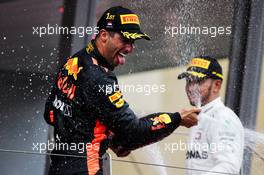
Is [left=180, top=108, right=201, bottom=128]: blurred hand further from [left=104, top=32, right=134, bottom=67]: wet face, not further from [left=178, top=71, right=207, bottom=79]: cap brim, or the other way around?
[left=178, top=71, right=207, bottom=79]: cap brim

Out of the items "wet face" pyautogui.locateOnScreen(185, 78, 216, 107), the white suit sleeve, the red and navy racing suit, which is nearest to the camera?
the red and navy racing suit

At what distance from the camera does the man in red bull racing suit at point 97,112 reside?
10.3 ft

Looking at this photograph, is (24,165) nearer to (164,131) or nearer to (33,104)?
(33,104)

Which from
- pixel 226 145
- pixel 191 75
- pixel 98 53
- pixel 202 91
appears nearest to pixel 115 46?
pixel 98 53

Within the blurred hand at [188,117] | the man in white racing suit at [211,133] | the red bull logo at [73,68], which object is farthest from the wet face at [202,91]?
the red bull logo at [73,68]

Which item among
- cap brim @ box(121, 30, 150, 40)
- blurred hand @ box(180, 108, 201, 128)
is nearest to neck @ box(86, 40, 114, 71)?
cap brim @ box(121, 30, 150, 40)

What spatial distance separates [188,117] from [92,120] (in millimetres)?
375

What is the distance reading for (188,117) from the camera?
10.8 feet

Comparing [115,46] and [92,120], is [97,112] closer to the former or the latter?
[92,120]

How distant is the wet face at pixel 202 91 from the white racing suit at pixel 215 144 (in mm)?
90

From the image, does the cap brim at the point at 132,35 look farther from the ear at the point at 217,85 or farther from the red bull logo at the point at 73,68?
the ear at the point at 217,85

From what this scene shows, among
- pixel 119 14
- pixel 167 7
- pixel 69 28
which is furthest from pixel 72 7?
pixel 119 14

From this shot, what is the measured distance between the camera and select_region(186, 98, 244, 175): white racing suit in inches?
144

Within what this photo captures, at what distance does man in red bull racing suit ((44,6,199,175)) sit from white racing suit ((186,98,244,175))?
44 cm
